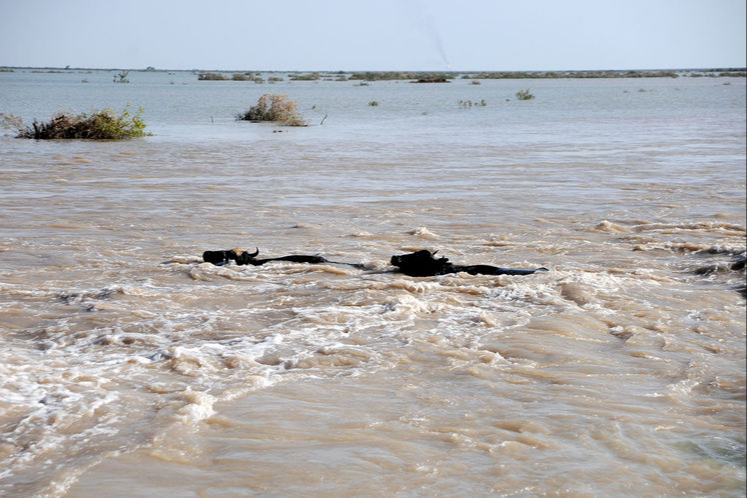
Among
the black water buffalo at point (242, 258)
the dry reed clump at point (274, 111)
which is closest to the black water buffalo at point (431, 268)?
the black water buffalo at point (242, 258)

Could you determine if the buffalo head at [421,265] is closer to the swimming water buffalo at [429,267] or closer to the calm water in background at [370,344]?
the swimming water buffalo at [429,267]

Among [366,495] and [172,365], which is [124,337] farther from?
[366,495]

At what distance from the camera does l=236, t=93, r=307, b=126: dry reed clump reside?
3161 cm

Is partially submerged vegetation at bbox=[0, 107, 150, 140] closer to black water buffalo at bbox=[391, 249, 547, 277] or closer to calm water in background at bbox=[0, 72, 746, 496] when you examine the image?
calm water in background at bbox=[0, 72, 746, 496]

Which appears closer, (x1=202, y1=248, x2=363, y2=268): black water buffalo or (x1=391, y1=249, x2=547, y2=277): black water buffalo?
(x1=391, y1=249, x2=547, y2=277): black water buffalo

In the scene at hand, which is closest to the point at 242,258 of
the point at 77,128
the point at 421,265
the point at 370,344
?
the point at 421,265

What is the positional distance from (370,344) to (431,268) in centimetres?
207

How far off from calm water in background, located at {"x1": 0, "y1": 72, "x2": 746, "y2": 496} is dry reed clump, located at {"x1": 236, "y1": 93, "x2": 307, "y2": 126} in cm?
1856

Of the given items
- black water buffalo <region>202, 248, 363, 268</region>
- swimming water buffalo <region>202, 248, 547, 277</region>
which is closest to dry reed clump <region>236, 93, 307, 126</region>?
black water buffalo <region>202, 248, 363, 268</region>

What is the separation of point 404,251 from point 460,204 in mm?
3435

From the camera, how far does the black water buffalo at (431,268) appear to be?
7316 millimetres

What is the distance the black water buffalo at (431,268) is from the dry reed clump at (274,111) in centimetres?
2429

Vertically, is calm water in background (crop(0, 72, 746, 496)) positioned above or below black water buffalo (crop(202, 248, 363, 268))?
below

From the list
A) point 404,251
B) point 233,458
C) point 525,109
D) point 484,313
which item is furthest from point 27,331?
point 525,109
